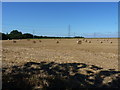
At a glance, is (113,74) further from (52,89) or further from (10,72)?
(10,72)

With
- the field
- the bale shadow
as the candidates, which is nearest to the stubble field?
the field

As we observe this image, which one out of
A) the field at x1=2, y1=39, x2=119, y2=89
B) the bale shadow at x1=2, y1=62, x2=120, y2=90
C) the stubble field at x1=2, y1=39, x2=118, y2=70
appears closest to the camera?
the bale shadow at x1=2, y1=62, x2=120, y2=90

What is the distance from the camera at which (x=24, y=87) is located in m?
5.16

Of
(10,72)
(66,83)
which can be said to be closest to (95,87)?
(66,83)

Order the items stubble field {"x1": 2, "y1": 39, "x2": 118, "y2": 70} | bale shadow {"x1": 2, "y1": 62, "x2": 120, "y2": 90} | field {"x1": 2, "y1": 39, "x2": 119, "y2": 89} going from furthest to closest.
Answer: stubble field {"x1": 2, "y1": 39, "x2": 118, "y2": 70} < field {"x1": 2, "y1": 39, "x2": 119, "y2": 89} < bale shadow {"x1": 2, "y1": 62, "x2": 120, "y2": 90}

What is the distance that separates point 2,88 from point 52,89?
1.61 meters

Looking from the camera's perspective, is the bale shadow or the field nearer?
the bale shadow

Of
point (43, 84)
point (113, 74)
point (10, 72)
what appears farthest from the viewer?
point (113, 74)

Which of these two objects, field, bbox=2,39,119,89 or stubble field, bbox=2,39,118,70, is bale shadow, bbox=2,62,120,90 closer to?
field, bbox=2,39,119,89

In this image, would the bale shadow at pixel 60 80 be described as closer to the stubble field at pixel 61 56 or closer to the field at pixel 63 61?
the field at pixel 63 61

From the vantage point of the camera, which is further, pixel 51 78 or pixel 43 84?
pixel 51 78

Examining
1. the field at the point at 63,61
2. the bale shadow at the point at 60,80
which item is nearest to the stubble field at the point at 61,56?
the field at the point at 63,61

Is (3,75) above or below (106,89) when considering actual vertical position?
above

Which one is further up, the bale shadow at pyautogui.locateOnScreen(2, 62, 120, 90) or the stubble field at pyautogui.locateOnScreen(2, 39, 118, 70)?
the stubble field at pyautogui.locateOnScreen(2, 39, 118, 70)
